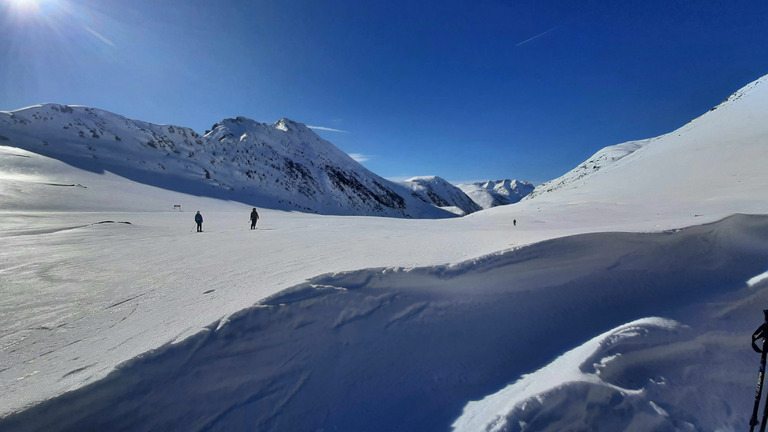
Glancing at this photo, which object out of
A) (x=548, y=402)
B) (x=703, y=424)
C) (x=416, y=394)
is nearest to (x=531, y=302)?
(x=548, y=402)

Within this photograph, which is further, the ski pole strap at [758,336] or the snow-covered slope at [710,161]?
the snow-covered slope at [710,161]

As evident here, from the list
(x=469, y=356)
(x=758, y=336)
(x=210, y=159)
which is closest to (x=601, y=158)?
(x=210, y=159)

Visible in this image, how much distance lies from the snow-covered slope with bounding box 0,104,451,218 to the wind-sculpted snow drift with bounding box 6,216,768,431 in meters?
58.7

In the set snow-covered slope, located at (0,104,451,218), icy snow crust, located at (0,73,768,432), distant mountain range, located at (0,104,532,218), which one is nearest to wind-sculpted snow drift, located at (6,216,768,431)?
icy snow crust, located at (0,73,768,432)

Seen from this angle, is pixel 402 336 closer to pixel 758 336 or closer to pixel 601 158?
pixel 758 336

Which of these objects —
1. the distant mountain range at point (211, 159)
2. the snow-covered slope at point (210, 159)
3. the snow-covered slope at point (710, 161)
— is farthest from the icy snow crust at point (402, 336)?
the snow-covered slope at point (210, 159)

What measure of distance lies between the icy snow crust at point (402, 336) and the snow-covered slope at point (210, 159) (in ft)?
187

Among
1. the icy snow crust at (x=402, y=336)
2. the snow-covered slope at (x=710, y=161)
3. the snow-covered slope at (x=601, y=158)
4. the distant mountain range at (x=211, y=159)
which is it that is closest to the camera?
the icy snow crust at (x=402, y=336)

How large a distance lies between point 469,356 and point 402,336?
1024 millimetres

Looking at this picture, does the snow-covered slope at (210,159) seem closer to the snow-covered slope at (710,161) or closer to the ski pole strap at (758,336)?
the snow-covered slope at (710,161)

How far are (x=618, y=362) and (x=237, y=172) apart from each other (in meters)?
88.2

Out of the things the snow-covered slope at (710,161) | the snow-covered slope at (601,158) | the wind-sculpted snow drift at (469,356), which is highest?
the snow-covered slope at (601,158)

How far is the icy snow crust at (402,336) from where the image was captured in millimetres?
2963

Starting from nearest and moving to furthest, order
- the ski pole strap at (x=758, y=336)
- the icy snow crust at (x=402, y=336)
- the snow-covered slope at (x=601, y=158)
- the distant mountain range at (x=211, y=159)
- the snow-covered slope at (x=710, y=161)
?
1. the icy snow crust at (x=402, y=336)
2. the ski pole strap at (x=758, y=336)
3. the snow-covered slope at (x=710, y=161)
4. the distant mountain range at (x=211, y=159)
5. the snow-covered slope at (x=601, y=158)
